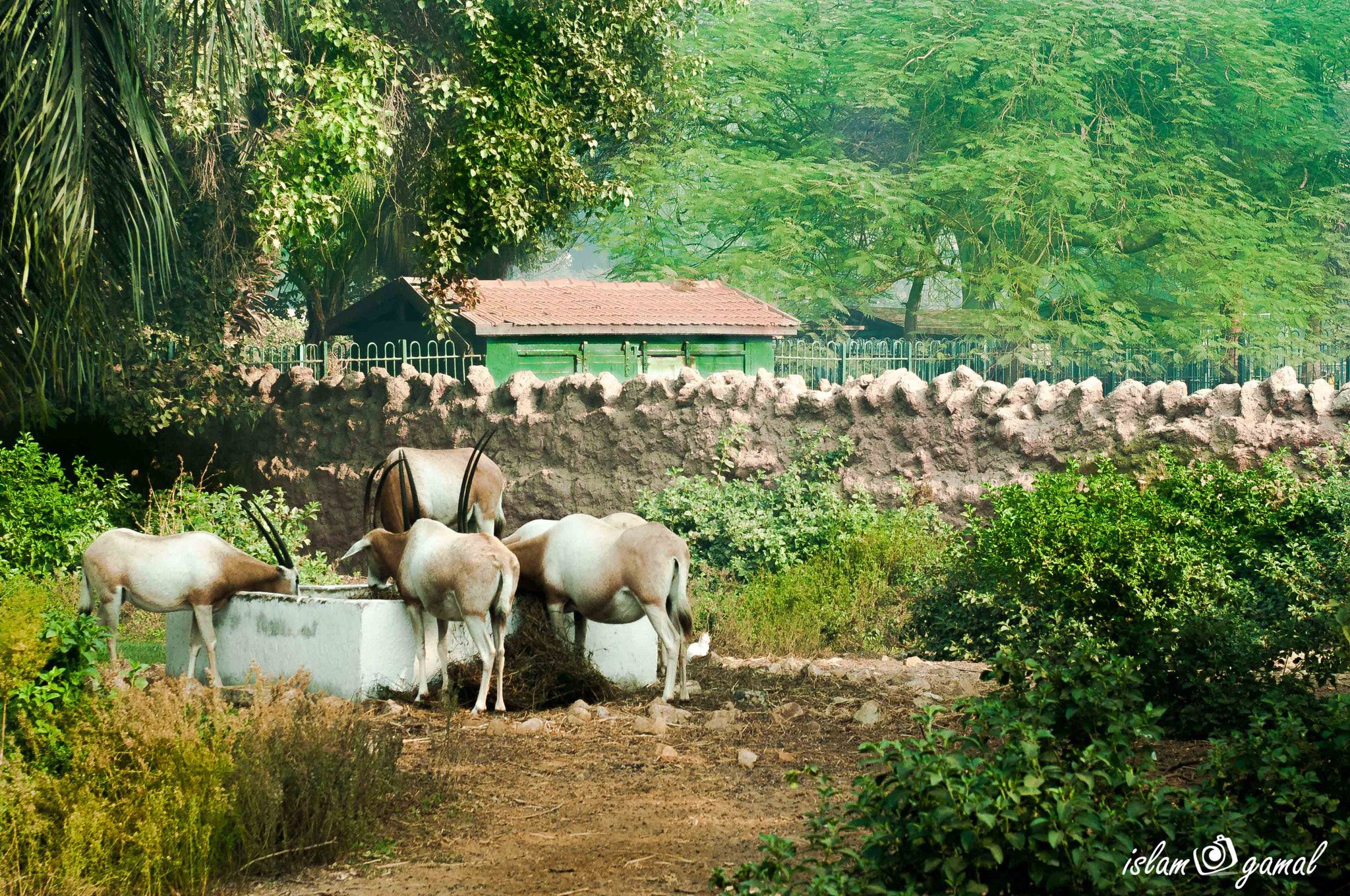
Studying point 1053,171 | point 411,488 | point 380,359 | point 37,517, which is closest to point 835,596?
point 411,488

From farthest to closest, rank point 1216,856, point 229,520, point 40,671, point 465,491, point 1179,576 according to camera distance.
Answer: point 229,520 → point 465,491 → point 1179,576 → point 40,671 → point 1216,856

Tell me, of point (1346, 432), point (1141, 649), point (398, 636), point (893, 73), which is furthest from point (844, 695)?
point (893, 73)

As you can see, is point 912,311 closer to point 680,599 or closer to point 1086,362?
point 1086,362

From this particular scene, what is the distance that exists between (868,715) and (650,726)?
1.11m

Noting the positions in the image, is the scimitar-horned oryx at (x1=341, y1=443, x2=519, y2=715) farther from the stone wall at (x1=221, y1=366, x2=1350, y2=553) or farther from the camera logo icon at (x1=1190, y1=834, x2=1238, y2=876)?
the stone wall at (x1=221, y1=366, x2=1350, y2=553)

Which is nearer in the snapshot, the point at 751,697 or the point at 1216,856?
the point at 1216,856

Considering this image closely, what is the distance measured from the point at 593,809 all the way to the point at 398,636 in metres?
2.36

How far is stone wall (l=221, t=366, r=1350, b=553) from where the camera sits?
1006cm

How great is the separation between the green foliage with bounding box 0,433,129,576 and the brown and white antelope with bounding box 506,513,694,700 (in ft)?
19.4

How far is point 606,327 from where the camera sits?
16.3 m

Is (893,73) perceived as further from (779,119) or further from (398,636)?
(398,636)

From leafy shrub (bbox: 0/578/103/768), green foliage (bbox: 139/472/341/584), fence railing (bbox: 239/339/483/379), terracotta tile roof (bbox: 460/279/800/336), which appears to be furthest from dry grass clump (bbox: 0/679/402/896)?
terracotta tile roof (bbox: 460/279/800/336)

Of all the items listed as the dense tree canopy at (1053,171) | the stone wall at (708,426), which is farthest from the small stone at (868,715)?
the dense tree canopy at (1053,171)

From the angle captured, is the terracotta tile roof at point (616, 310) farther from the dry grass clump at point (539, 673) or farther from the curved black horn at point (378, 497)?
the dry grass clump at point (539, 673)
